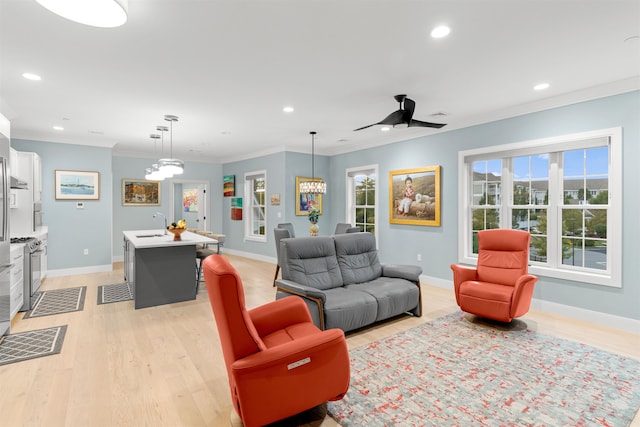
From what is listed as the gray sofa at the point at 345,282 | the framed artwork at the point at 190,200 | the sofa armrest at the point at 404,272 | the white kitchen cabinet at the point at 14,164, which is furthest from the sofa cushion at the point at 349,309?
the framed artwork at the point at 190,200

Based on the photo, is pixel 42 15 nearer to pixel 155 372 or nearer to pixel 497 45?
pixel 155 372

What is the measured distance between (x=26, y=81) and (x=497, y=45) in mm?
4655

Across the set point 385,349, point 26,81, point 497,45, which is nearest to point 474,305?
point 385,349

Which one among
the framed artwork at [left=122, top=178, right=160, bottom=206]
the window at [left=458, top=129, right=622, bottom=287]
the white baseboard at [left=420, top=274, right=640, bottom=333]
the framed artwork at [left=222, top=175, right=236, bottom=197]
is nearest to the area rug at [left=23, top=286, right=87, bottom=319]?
the framed artwork at [left=122, top=178, right=160, bottom=206]

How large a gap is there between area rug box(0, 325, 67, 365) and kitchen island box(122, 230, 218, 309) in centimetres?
93

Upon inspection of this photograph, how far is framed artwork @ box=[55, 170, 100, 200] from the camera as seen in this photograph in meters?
6.21

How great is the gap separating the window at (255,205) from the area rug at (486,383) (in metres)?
5.41

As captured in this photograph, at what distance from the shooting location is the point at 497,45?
109 inches

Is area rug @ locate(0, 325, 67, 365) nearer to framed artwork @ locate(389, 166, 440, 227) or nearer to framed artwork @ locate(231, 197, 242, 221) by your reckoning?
framed artwork @ locate(389, 166, 440, 227)

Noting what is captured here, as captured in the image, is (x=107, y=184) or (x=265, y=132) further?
(x=107, y=184)

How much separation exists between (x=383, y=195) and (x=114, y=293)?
4.92 metres

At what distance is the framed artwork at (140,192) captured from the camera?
8.05m

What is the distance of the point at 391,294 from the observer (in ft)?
12.1

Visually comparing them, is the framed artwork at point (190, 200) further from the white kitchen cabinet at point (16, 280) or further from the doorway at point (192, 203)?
the white kitchen cabinet at point (16, 280)
